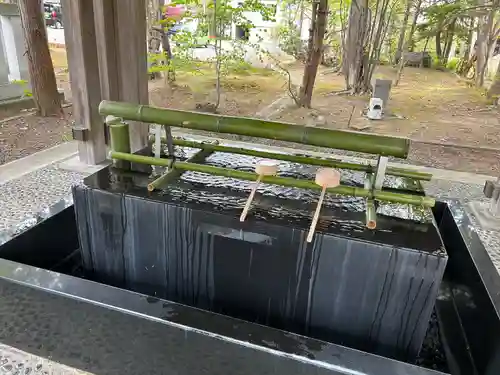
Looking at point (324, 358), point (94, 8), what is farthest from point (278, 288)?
point (94, 8)

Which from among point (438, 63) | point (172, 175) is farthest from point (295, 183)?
point (438, 63)

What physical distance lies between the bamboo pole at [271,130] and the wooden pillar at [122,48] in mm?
1735

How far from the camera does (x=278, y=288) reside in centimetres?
155

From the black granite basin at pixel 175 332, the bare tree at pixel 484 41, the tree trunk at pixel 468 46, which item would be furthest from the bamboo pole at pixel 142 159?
the tree trunk at pixel 468 46

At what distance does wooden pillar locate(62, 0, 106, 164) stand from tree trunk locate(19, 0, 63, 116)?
2.47 metres

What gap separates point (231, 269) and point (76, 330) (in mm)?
613

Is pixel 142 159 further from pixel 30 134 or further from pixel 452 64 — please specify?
pixel 452 64

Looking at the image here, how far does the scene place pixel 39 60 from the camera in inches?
206

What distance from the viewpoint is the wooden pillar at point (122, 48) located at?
123 inches

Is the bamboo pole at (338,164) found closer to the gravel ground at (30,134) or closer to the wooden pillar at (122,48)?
the wooden pillar at (122,48)

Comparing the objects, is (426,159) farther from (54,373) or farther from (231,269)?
(54,373)

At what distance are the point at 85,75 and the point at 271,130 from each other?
2.26 metres

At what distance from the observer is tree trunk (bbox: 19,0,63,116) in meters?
4.96

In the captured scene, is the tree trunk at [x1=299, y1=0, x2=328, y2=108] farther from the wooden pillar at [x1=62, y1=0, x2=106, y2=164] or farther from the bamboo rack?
the bamboo rack
